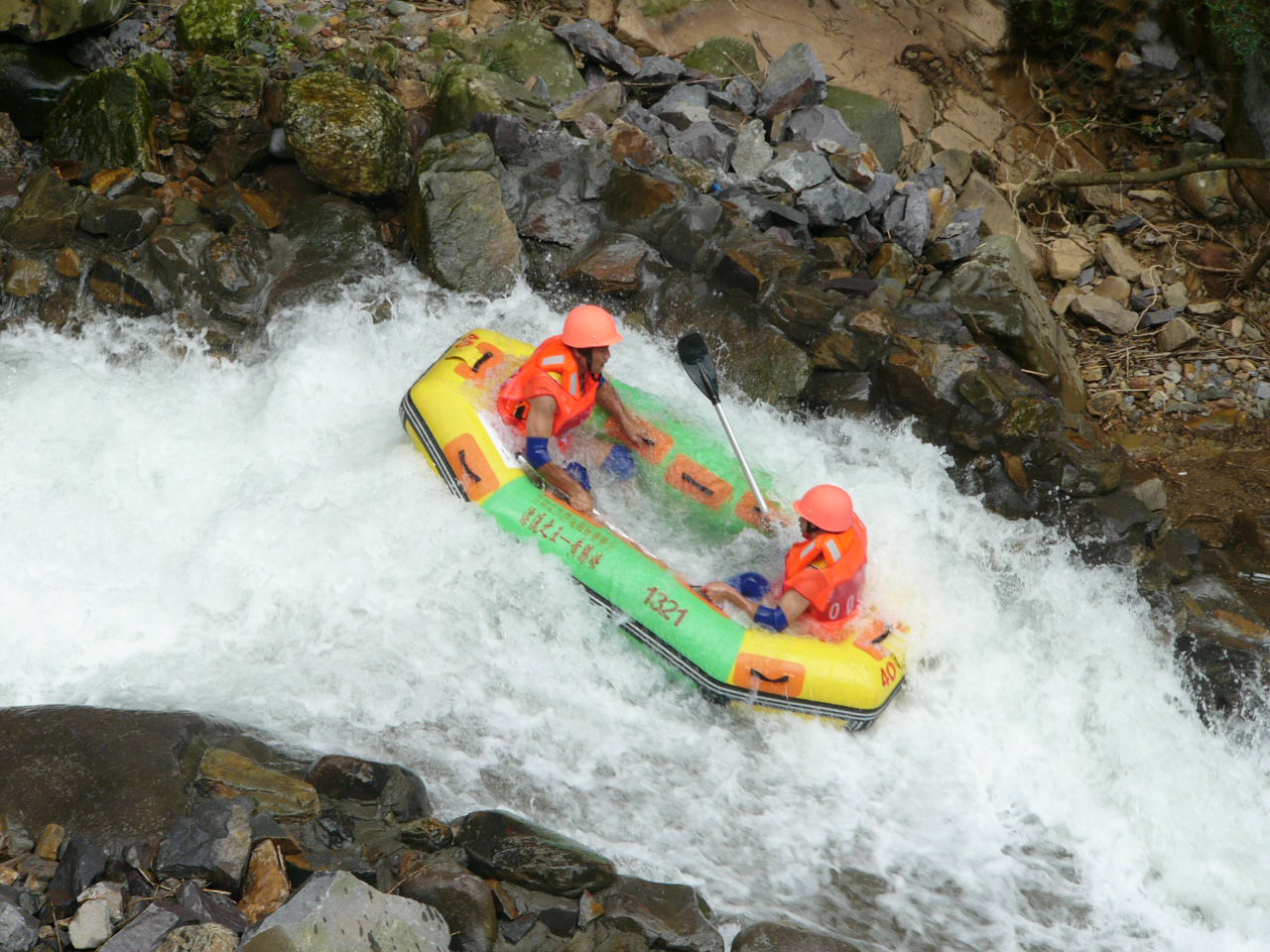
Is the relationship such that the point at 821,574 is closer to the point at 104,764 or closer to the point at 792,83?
the point at 104,764

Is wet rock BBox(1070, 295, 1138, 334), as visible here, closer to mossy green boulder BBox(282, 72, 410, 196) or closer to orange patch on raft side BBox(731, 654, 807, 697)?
orange patch on raft side BBox(731, 654, 807, 697)

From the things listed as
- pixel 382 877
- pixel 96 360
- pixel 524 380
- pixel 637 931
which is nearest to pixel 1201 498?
pixel 524 380

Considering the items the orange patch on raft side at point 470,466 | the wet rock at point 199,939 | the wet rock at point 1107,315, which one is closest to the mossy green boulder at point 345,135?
the orange patch on raft side at point 470,466

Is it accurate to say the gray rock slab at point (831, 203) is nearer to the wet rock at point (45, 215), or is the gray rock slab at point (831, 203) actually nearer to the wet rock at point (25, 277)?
the wet rock at point (45, 215)

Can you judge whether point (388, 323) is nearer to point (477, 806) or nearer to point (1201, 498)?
point (477, 806)

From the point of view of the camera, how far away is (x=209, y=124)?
7.20 metres

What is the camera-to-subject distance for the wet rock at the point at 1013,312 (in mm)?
6789

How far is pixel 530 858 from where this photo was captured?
12.3 ft

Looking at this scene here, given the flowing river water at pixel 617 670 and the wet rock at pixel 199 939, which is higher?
the wet rock at pixel 199 939

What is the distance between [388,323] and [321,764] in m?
3.36

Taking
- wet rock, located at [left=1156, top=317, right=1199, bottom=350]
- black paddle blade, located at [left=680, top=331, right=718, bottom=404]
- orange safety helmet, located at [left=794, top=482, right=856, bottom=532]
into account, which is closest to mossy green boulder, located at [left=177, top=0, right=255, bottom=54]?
black paddle blade, located at [left=680, top=331, right=718, bottom=404]

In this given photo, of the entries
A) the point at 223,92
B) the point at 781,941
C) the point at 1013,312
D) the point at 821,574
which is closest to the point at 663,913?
the point at 781,941

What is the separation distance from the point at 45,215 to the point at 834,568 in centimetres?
523

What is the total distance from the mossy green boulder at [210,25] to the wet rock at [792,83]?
381cm
